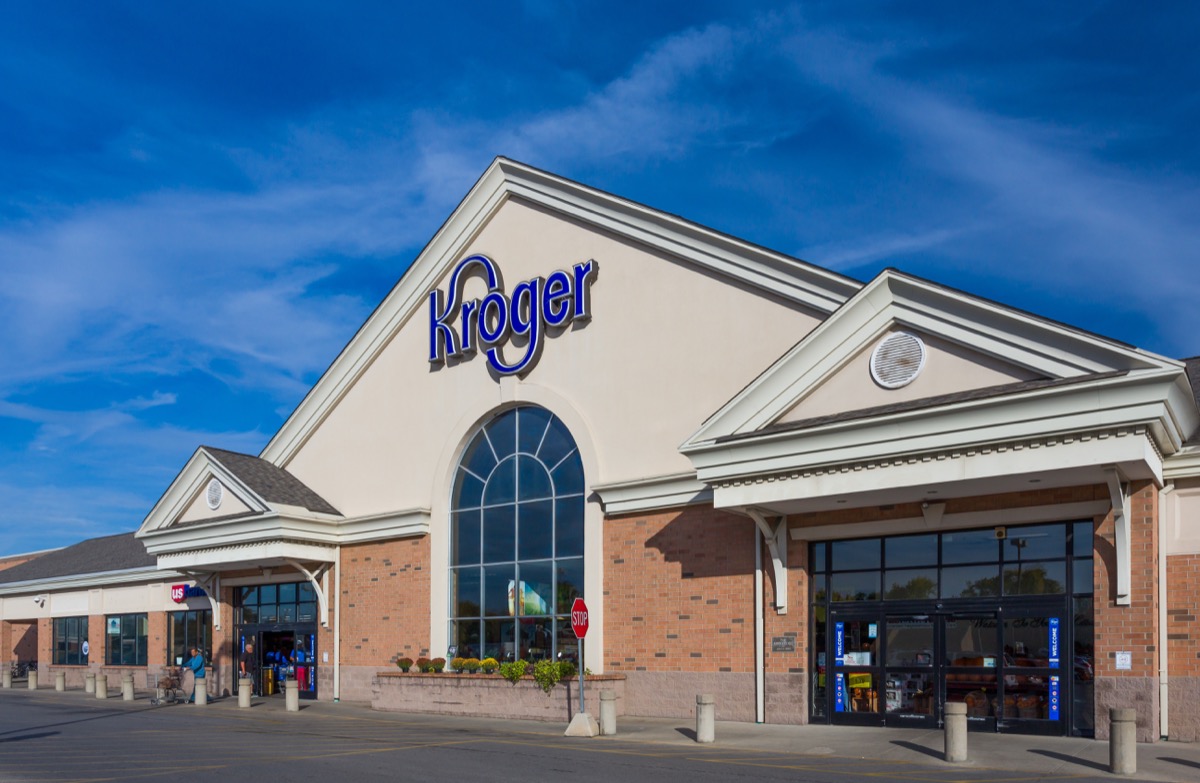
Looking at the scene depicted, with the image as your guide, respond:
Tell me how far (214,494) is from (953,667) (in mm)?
21766

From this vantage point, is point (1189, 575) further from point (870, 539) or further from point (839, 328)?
point (839, 328)

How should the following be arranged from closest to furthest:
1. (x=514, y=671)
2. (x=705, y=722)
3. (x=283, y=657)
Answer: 1. (x=705, y=722)
2. (x=514, y=671)
3. (x=283, y=657)

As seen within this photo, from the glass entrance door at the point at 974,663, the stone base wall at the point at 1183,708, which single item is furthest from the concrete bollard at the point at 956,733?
the stone base wall at the point at 1183,708

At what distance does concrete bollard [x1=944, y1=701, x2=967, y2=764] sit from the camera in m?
16.5

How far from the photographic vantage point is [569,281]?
27.4 m

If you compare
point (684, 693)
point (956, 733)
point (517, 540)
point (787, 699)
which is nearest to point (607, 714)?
point (684, 693)

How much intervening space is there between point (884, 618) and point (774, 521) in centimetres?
273

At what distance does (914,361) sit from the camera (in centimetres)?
1970

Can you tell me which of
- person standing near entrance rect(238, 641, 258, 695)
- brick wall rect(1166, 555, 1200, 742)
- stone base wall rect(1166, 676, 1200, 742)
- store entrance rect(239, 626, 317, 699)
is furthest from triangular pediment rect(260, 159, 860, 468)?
stone base wall rect(1166, 676, 1200, 742)

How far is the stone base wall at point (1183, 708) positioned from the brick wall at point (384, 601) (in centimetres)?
1750

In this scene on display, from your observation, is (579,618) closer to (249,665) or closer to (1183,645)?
(1183,645)

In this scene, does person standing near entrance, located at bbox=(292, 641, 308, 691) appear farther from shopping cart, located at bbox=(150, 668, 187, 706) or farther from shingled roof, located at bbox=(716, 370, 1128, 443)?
shingled roof, located at bbox=(716, 370, 1128, 443)

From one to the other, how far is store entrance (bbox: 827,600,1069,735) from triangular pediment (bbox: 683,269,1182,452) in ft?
13.0

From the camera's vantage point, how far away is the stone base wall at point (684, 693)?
2250cm
